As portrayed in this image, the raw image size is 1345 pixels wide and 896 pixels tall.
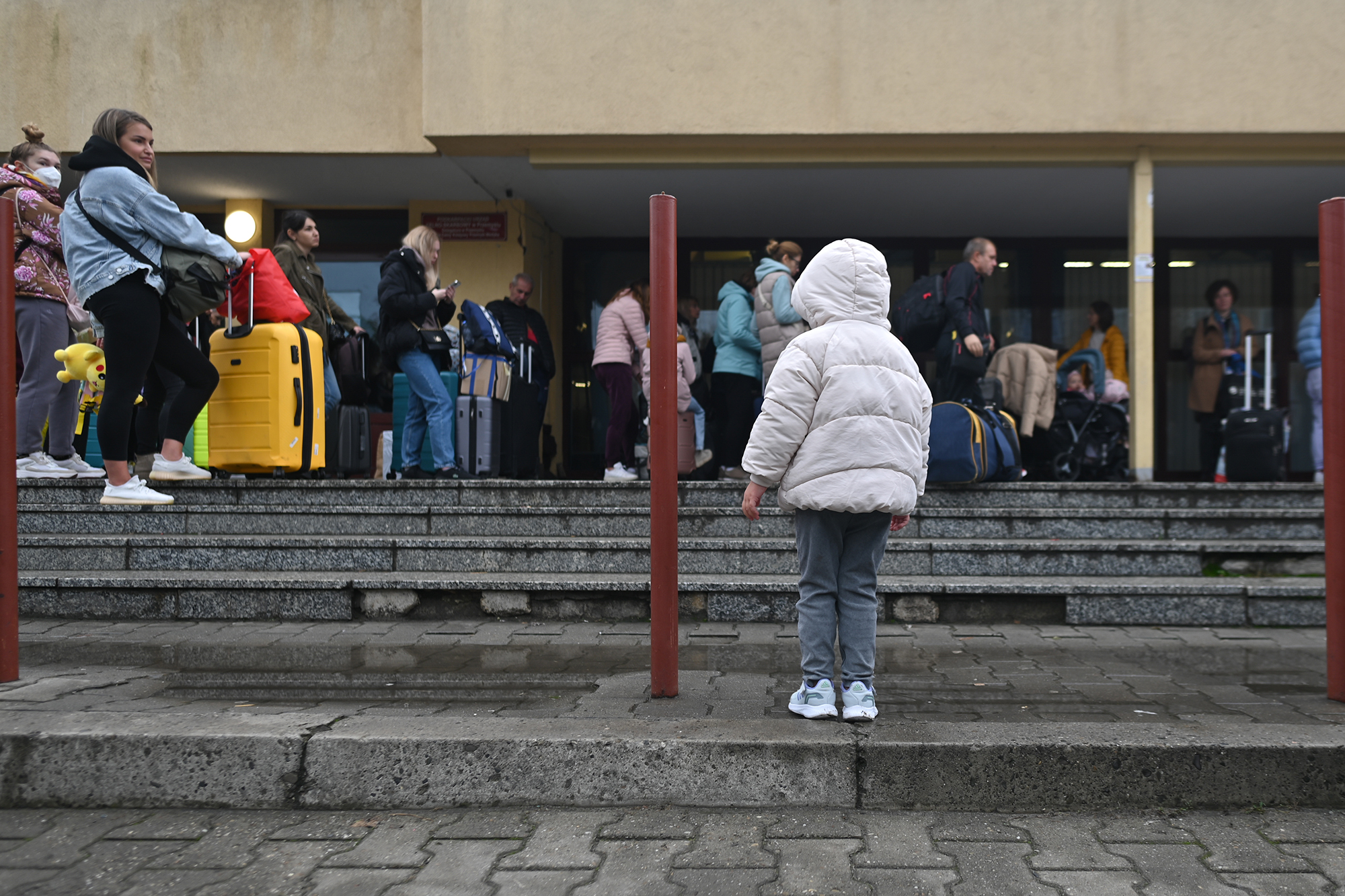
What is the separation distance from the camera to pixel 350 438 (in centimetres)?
775

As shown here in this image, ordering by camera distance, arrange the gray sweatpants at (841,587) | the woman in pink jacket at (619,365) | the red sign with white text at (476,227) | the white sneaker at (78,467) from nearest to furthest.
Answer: the gray sweatpants at (841,587)
the white sneaker at (78,467)
the woman in pink jacket at (619,365)
the red sign with white text at (476,227)

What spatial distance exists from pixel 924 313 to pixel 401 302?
12.2ft

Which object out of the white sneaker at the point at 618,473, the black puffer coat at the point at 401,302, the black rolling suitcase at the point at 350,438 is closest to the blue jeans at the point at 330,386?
the black rolling suitcase at the point at 350,438

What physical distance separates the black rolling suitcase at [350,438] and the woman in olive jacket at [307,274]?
370mm

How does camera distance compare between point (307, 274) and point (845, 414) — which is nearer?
point (845, 414)

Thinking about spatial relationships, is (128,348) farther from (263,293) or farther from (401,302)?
(401,302)

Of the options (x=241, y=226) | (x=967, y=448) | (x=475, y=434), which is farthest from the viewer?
(x=241, y=226)

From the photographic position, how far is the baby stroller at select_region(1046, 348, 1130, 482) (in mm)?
8484

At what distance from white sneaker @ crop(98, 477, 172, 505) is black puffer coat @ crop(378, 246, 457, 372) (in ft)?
5.93

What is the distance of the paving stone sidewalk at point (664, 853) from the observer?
2.32 meters

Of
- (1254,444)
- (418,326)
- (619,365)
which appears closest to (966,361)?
(1254,444)

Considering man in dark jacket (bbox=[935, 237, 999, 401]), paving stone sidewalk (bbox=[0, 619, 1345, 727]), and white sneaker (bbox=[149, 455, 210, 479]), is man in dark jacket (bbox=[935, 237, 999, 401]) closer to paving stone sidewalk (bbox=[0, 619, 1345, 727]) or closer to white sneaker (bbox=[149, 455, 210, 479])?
paving stone sidewalk (bbox=[0, 619, 1345, 727])

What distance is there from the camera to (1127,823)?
106 inches

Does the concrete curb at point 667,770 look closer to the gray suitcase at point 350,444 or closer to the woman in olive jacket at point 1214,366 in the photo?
the gray suitcase at point 350,444
